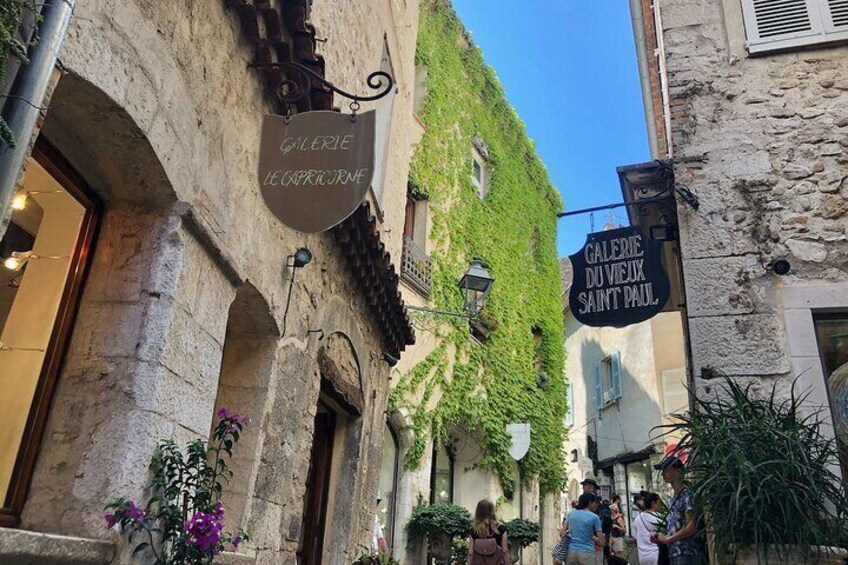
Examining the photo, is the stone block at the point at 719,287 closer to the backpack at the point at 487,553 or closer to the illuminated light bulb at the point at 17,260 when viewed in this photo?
the backpack at the point at 487,553

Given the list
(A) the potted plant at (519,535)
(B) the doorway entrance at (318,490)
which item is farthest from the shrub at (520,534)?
(B) the doorway entrance at (318,490)

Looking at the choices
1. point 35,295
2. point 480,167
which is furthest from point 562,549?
point 480,167

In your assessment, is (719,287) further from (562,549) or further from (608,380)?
(608,380)

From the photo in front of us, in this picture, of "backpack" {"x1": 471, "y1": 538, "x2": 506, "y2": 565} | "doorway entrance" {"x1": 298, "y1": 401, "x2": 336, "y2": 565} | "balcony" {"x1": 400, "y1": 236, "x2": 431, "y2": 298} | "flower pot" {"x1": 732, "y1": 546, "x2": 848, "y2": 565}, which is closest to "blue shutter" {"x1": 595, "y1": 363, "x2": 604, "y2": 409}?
"balcony" {"x1": 400, "y1": 236, "x2": 431, "y2": 298}

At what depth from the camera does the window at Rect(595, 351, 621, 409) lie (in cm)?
2022

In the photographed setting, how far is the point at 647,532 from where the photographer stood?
6.07 metres

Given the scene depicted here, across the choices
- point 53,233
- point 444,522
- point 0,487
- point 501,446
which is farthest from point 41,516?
point 501,446

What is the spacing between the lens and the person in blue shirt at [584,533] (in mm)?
6973

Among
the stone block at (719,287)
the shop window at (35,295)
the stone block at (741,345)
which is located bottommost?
the shop window at (35,295)

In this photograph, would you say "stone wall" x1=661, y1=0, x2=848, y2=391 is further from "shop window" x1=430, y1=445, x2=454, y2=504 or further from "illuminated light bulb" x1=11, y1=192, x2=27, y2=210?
"shop window" x1=430, y1=445, x2=454, y2=504

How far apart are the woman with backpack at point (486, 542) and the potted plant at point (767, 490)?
9.31 feet

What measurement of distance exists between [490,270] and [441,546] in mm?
5871

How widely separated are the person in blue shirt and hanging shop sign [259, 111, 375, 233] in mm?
5063

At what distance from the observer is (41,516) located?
2.44 m
